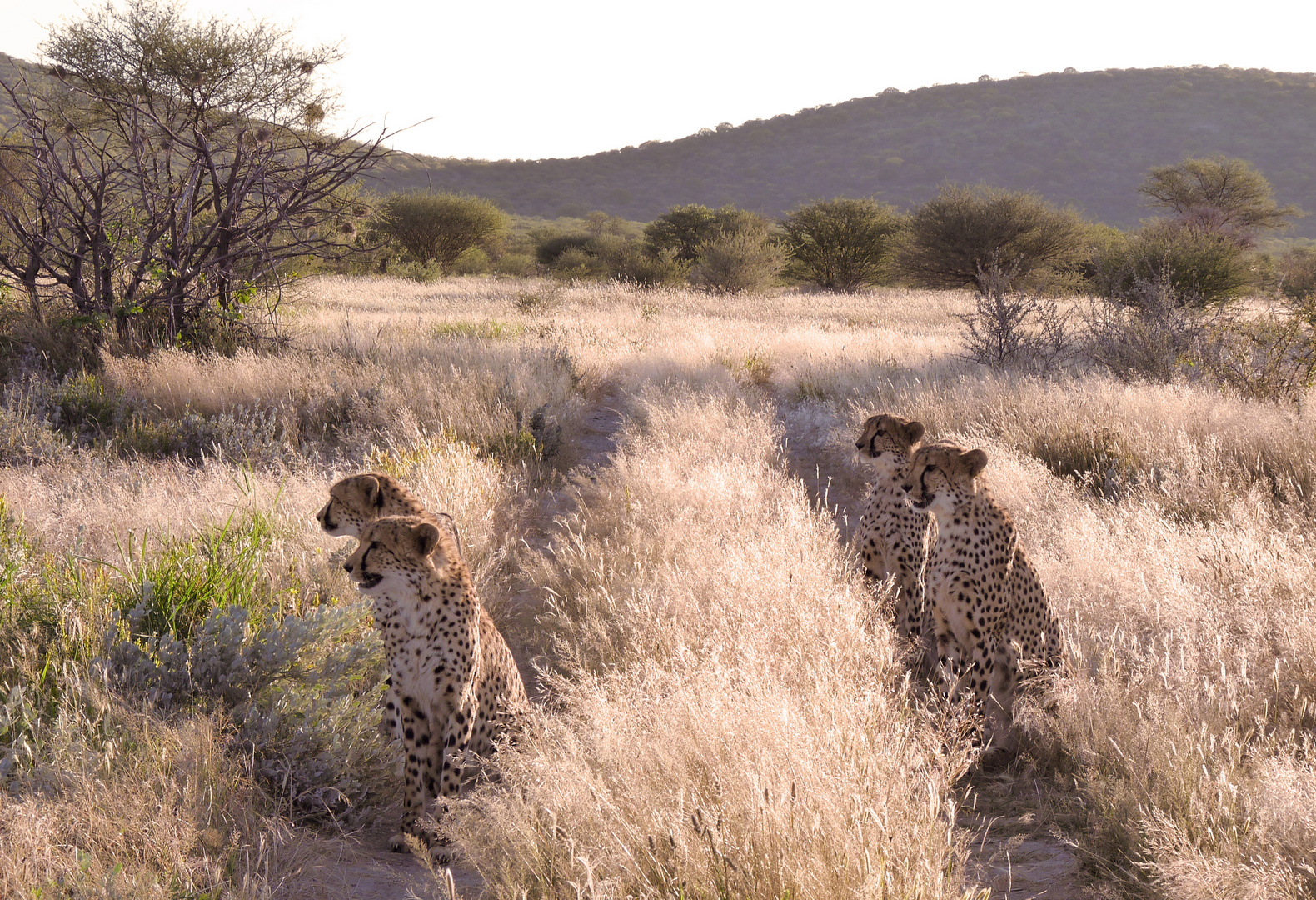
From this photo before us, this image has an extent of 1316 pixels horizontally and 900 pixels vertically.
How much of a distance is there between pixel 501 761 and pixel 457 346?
6.44 m

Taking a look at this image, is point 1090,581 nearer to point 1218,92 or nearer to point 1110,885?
point 1110,885

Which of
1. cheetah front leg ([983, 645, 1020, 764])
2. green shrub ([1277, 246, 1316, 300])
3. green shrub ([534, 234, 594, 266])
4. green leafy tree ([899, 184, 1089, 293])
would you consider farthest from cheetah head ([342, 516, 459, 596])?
green shrub ([534, 234, 594, 266])

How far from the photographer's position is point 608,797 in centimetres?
186

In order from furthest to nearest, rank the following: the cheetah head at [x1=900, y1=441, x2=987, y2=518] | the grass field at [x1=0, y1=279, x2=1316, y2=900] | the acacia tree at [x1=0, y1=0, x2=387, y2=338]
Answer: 1. the acacia tree at [x1=0, y1=0, x2=387, y2=338]
2. the cheetah head at [x1=900, y1=441, x2=987, y2=518]
3. the grass field at [x1=0, y1=279, x2=1316, y2=900]

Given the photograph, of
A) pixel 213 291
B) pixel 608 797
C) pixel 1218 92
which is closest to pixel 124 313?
pixel 213 291

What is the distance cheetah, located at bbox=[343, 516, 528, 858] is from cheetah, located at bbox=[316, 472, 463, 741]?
0.79ft

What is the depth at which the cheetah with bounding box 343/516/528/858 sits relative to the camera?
2.43m

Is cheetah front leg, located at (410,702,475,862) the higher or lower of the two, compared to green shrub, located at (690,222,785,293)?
lower

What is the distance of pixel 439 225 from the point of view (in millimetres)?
32125

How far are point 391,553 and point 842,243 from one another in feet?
87.4

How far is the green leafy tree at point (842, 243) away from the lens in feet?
88.2

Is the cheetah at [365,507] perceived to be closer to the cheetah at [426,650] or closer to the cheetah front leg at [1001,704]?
the cheetah at [426,650]

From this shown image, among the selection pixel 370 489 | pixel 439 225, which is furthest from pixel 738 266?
pixel 370 489

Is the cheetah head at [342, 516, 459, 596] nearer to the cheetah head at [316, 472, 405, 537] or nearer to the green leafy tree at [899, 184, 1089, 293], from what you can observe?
the cheetah head at [316, 472, 405, 537]
